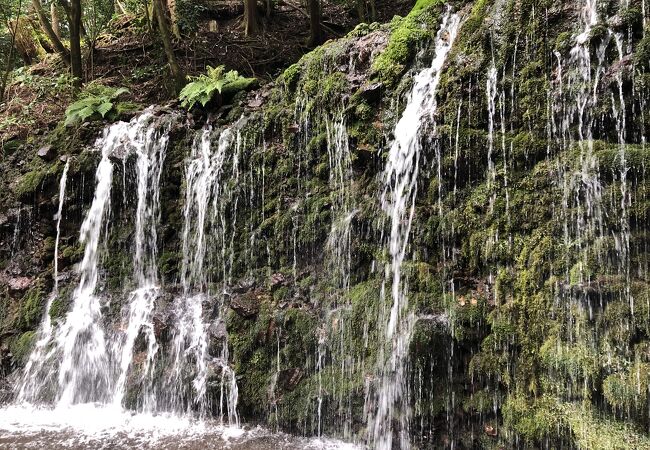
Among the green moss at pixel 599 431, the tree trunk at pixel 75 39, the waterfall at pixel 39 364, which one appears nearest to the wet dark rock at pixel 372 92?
the green moss at pixel 599 431

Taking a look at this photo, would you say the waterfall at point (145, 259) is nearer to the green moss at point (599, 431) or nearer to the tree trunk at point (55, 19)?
the green moss at point (599, 431)

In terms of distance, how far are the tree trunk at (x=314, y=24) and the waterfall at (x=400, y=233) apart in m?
4.09

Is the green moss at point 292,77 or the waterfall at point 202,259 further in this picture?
the green moss at point 292,77

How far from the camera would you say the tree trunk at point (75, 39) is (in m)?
9.05

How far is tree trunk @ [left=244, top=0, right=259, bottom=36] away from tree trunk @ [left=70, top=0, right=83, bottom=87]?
323 centimetres

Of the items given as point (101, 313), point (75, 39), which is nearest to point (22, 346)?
point (101, 313)

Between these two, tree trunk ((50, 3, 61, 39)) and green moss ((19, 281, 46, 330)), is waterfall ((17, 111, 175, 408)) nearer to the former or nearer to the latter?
green moss ((19, 281, 46, 330))

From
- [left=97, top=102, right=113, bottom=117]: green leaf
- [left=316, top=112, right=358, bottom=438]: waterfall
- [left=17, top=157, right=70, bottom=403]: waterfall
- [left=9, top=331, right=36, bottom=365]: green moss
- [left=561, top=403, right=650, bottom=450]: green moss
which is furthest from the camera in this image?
[left=97, top=102, right=113, bottom=117]: green leaf

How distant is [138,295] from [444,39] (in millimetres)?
5057

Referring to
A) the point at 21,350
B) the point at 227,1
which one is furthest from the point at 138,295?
the point at 227,1

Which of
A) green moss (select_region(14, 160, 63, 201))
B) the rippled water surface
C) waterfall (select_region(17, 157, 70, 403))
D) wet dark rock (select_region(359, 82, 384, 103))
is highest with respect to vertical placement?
wet dark rock (select_region(359, 82, 384, 103))

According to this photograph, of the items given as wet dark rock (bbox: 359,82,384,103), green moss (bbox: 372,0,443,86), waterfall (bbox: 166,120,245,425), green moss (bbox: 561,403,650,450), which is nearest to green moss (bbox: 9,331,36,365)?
waterfall (bbox: 166,120,245,425)

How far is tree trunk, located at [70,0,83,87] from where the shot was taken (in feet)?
29.7

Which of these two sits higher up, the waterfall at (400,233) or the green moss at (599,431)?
the waterfall at (400,233)
